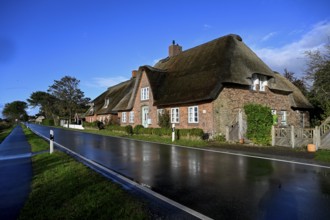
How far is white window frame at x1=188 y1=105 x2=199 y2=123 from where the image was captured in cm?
2466

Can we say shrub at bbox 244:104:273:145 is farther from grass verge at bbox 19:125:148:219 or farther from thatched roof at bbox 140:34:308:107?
grass verge at bbox 19:125:148:219

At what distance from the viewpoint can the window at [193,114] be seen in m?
24.7

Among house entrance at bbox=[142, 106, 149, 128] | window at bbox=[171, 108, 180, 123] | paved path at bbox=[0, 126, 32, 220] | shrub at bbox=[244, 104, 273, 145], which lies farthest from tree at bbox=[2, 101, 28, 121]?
paved path at bbox=[0, 126, 32, 220]

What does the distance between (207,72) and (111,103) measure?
25958 mm

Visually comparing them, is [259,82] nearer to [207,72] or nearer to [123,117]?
[207,72]

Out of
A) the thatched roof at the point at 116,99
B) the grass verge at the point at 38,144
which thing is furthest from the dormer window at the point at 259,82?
the grass verge at the point at 38,144

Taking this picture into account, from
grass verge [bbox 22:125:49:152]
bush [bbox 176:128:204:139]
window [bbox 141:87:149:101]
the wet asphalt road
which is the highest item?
window [bbox 141:87:149:101]

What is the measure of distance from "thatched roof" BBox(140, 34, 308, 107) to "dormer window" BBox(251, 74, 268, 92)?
0.61 meters

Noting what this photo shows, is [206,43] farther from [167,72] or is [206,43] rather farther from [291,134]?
[291,134]

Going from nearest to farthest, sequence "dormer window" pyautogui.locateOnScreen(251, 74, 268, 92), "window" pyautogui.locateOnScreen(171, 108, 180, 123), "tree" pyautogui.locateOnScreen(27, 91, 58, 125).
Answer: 1. "dormer window" pyautogui.locateOnScreen(251, 74, 268, 92)
2. "window" pyautogui.locateOnScreen(171, 108, 180, 123)
3. "tree" pyautogui.locateOnScreen(27, 91, 58, 125)

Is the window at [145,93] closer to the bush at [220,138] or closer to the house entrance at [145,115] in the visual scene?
the house entrance at [145,115]

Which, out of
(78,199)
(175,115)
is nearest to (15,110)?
(175,115)

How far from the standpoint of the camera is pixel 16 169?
970 centimetres

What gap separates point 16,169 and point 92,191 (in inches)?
182
